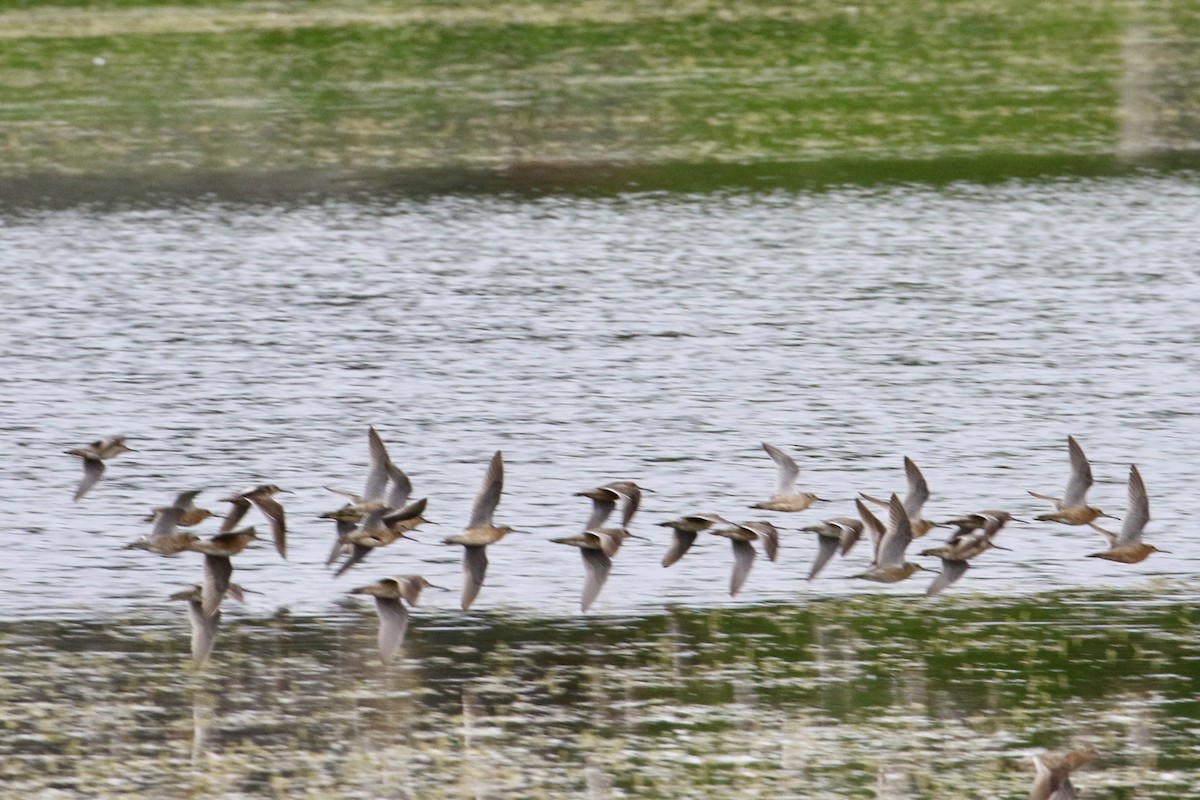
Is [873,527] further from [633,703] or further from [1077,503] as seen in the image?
[633,703]

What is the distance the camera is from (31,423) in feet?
61.2

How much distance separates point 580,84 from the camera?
123 feet

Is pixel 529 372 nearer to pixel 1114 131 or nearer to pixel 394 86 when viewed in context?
pixel 1114 131

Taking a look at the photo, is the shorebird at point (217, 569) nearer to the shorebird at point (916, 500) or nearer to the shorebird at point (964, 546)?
the shorebird at point (916, 500)

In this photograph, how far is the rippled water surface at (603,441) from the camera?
1150 centimetres

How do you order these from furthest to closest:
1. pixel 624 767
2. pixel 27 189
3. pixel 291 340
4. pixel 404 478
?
pixel 27 189, pixel 291 340, pixel 404 478, pixel 624 767

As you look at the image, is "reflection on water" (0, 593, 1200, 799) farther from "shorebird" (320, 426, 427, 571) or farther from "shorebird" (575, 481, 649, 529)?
"shorebird" (575, 481, 649, 529)

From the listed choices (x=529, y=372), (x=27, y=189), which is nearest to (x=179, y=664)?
(x=529, y=372)

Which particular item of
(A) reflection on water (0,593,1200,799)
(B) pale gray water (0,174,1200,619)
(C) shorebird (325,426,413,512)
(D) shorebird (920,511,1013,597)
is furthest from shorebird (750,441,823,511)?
(C) shorebird (325,426,413,512)

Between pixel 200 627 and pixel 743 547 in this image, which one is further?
pixel 743 547

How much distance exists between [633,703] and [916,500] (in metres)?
2.56

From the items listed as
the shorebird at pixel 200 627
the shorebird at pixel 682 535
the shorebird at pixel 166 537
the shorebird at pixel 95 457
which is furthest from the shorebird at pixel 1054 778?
the shorebird at pixel 95 457

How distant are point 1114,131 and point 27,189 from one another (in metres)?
14.8

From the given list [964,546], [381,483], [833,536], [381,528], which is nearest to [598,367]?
[381,483]
